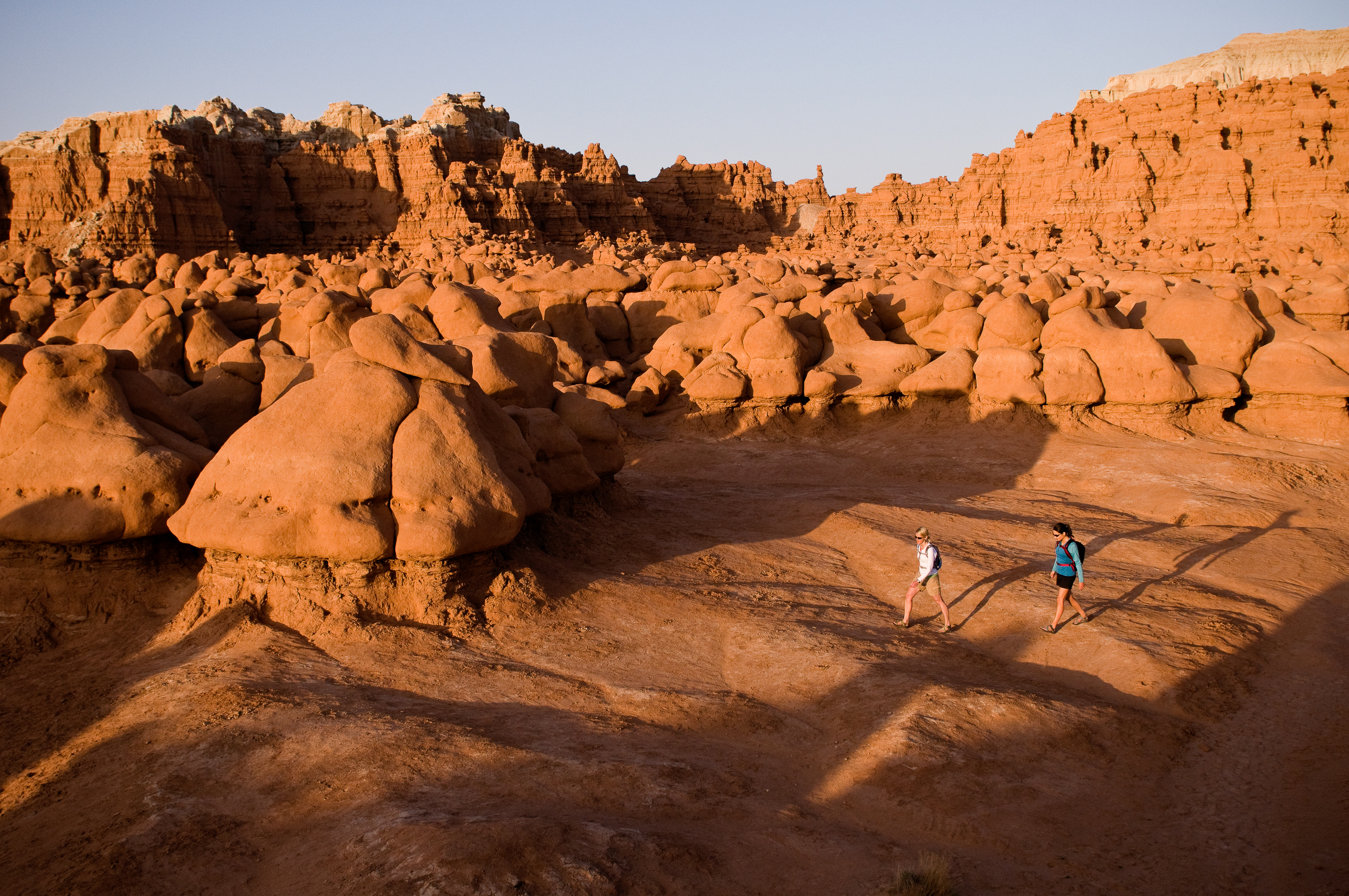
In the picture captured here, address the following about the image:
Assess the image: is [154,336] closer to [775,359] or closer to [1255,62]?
[775,359]

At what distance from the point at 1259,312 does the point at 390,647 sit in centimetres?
1782

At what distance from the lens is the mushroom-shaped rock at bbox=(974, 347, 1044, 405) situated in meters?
14.9

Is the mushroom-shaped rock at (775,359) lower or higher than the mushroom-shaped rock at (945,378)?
higher

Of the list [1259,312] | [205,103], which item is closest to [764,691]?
[1259,312]

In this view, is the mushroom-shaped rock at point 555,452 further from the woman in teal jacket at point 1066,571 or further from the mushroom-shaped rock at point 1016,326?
the mushroom-shaped rock at point 1016,326

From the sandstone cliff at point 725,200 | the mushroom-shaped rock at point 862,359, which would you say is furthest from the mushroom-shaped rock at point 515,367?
the sandstone cliff at point 725,200

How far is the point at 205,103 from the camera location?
166 ft

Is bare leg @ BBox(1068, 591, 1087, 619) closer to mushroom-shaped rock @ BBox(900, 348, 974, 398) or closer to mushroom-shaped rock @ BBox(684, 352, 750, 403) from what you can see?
mushroom-shaped rock @ BBox(900, 348, 974, 398)

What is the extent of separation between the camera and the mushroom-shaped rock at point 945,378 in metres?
15.5

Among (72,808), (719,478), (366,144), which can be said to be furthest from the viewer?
(366,144)

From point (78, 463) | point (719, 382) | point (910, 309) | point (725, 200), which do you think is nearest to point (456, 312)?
point (719, 382)

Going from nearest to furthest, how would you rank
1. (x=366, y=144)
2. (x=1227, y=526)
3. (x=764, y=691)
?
(x=764, y=691) < (x=1227, y=526) < (x=366, y=144)

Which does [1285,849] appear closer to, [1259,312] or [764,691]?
[764,691]

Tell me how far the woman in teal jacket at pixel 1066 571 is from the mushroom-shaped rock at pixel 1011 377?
753cm
